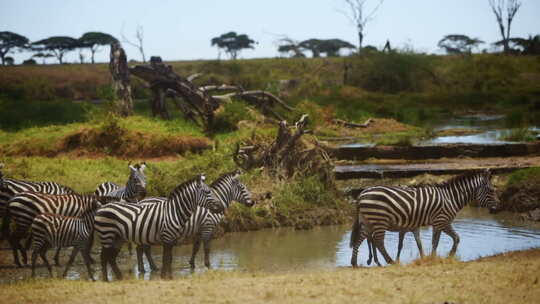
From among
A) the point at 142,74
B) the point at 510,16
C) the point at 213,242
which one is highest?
the point at 510,16

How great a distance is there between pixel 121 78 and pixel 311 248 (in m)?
15.8

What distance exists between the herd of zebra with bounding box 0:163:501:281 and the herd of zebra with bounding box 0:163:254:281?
1 centimetres

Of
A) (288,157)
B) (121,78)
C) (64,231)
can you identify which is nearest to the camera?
(64,231)

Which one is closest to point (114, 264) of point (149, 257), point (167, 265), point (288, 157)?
point (167, 265)

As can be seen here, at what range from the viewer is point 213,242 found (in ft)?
45.5

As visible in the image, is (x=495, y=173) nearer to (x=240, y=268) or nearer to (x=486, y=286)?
(x=240, y=268)

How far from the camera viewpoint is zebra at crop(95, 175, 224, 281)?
33.7 ft

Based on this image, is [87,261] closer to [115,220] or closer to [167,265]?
[115,220]

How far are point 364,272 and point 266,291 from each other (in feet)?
5.68


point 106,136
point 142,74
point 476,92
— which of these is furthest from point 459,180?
point 476,92

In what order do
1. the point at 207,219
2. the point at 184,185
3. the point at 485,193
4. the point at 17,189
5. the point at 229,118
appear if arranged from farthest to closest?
1. the point at 229,118
2. the point at 17,189
3. the point at 485,193
4. the point at 207,219
5. the point at 184,185

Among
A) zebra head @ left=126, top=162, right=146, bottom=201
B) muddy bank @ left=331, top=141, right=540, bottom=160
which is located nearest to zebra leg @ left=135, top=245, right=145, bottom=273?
zebra head @ left=126, top=162, right=146, bottom=201

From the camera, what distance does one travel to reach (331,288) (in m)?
8.59

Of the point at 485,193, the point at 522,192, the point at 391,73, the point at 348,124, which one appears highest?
the point at 391,73
